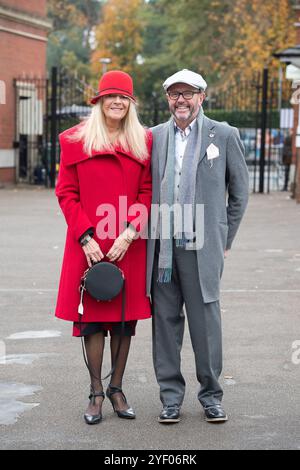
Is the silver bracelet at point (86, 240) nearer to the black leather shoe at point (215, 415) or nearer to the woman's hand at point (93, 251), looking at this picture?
the woman's hand at point (93, 251)

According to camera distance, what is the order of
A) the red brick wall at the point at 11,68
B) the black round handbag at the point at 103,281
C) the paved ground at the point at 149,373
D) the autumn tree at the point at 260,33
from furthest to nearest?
1. the autumn tree at the point at 260,33
2. the red brick wall at the point at 11,68
3. the black round handbag at the point at 103,281
4. the paved ground at the point at 149,373

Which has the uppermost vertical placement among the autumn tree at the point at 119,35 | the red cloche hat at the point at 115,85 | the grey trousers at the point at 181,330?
the autumn tree at the point at 119,35

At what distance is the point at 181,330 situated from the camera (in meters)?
5.97

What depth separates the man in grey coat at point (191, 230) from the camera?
227 inches

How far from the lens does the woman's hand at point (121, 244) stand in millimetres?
5695

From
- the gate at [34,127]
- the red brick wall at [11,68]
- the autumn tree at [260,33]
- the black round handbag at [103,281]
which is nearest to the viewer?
the black round handbag at [103,281]

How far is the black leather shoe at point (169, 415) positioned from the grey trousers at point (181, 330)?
34mm

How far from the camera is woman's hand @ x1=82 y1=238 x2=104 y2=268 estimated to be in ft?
18.6

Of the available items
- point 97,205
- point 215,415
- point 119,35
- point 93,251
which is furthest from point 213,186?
point 119,35

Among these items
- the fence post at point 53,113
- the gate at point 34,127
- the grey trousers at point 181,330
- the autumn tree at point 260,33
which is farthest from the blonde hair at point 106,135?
the autumn tree at point 260,33

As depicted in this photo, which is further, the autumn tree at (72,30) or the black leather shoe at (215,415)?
the autumn tree at (72,30)

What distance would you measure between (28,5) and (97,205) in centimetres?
2383

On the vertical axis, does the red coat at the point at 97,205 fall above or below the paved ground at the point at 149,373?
above

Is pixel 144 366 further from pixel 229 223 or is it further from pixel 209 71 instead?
pixel 209 71
